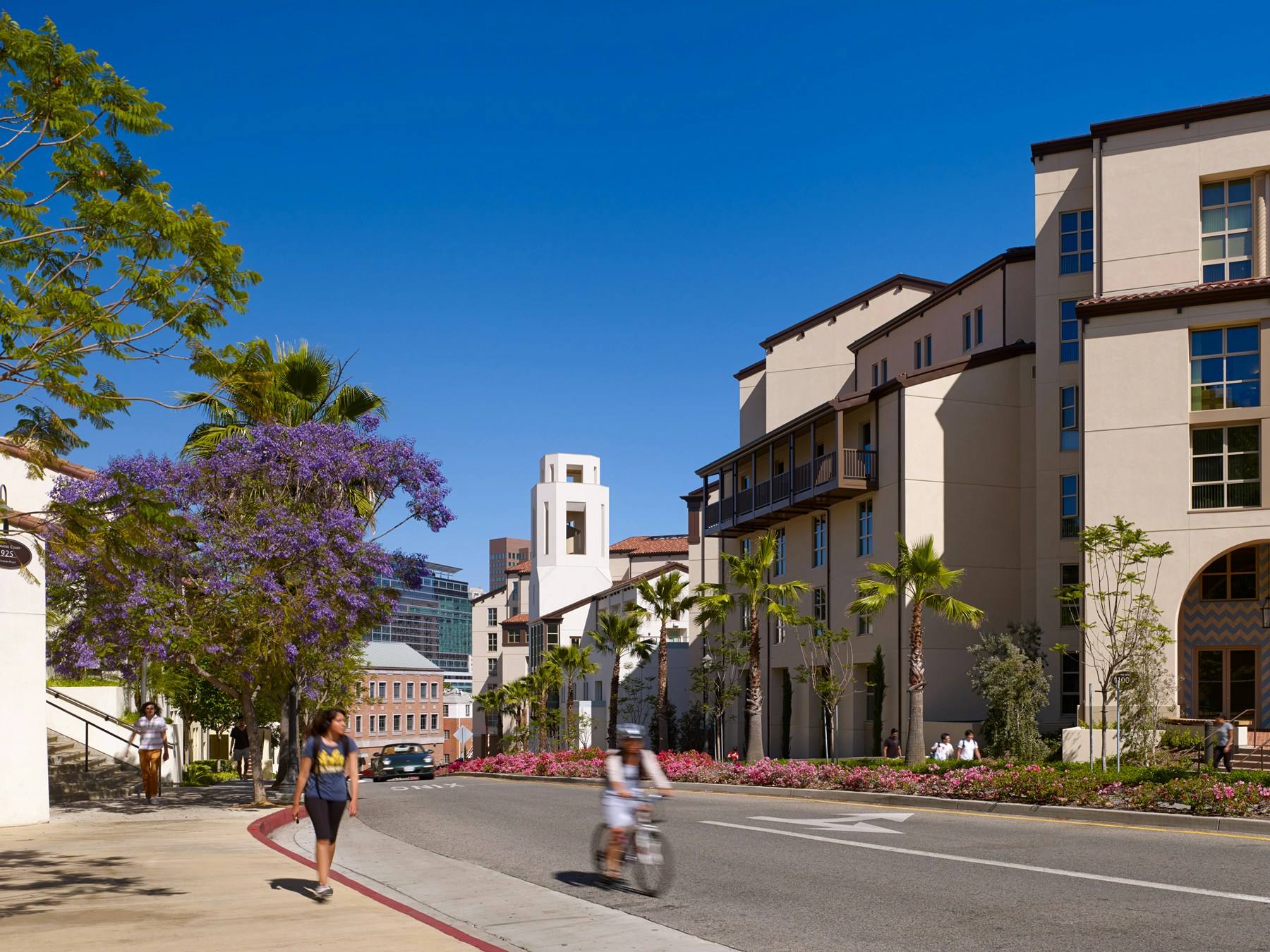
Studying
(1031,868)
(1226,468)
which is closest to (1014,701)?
(1226,468)

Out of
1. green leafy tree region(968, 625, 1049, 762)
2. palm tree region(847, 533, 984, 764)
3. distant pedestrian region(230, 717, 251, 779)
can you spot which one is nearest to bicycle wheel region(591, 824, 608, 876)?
palm tree region(847, 533, 984, 764)

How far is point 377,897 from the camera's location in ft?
35.4

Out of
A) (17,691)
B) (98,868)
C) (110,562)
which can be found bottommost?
(98,868)

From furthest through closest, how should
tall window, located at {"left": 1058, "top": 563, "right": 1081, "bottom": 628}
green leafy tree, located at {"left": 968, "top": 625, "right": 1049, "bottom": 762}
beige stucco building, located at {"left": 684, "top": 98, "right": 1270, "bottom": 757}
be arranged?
tall window, located at {"left": 1058, "top": 563, "right": 1081, "bottom": 628} < green leafy tree, located at {"left": 968, "top": 625, "right": 1049, "bottom": 762} < beige stucco building, located at {"left": 684, "top": 98, "right": 1270, "bottom": 757}

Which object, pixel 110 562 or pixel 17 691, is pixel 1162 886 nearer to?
pixel 110 562

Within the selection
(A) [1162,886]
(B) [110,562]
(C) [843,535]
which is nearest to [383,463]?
(B) [110,562]

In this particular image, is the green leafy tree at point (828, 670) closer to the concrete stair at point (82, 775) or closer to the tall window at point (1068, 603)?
the tall window at point (1068, 603)

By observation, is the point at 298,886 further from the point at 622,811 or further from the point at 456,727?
the point at 456,727

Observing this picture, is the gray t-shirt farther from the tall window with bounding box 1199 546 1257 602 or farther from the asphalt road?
the asphalt road

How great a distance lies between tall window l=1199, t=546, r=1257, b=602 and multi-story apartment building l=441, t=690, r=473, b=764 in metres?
81.8

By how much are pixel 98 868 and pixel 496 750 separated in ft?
288

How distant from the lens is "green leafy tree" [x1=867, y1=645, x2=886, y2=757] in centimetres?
3959

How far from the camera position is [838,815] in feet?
68.2

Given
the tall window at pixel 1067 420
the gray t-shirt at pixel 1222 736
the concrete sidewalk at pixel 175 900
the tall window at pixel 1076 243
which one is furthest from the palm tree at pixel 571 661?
the concrete sidewalk at pixel 175 900
